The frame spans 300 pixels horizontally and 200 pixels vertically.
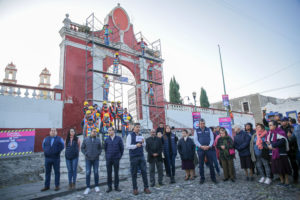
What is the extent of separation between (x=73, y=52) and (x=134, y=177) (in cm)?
1046

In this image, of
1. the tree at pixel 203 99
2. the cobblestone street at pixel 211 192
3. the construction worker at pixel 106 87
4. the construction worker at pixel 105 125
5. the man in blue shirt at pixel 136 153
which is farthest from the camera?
the tree at pixel 203 99

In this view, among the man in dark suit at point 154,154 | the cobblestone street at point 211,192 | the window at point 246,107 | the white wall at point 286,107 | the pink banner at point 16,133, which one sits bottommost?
the cobblestone street at point 211,192

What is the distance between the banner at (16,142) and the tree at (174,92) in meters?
20.1

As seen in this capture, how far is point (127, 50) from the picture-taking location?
15.6 meters

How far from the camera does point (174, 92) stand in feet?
88.4

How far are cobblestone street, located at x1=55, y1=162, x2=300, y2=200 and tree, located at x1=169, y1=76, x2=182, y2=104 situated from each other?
70.3 ft

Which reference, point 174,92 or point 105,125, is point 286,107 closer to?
point 174,92

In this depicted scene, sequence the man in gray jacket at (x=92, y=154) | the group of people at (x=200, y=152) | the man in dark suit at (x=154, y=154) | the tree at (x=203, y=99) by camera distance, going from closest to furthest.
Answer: the group of people at (x=200, y=152) < the man in gray jacket at (x=92, y=154) < the man in dark suit at (x=154, y=154) < the tree at (x=203, y=99)

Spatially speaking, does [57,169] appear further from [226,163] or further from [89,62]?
[89,62]

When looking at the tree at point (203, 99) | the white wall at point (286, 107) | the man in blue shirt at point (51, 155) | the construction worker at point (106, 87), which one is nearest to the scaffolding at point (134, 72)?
the construction worker at point (106, 87)

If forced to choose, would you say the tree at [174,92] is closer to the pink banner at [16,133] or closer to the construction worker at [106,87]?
the construction worker at [106,87]

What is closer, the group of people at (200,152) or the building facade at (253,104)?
the group of people at (200,152)

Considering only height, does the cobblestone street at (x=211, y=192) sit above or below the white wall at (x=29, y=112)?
below

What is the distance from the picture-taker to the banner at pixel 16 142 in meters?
7.54
